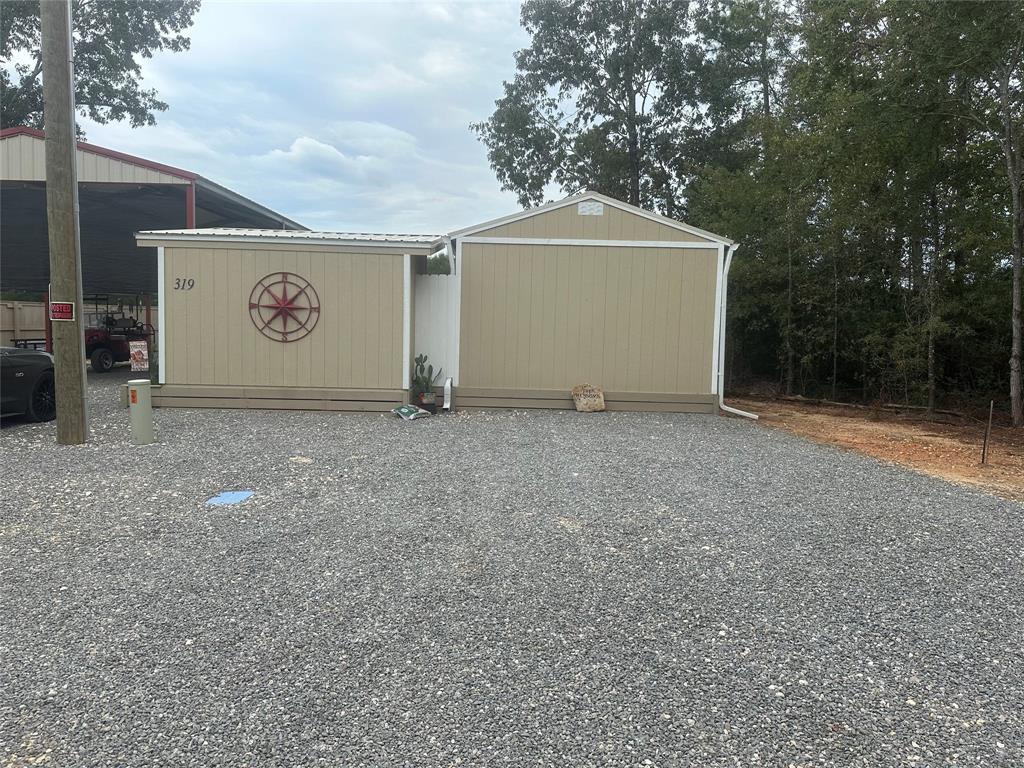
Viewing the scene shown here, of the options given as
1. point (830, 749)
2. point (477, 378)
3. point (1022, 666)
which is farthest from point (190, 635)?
point (477, 378)

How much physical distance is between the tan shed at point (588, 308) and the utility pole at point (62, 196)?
449cm

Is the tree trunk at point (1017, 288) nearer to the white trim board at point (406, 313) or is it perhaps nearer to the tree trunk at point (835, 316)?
the tree trunk at point (835, 316)

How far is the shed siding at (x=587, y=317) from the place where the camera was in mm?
9266

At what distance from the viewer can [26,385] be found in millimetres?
7324

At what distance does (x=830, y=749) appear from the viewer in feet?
6.59

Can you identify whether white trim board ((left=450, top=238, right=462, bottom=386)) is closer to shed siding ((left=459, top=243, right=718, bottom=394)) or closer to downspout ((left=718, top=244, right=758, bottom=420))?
shed siding ((left=459, top=243, right=718, bottom=394))

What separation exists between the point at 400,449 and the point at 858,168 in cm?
877

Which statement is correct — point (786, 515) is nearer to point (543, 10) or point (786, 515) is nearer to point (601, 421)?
point (601, 421)

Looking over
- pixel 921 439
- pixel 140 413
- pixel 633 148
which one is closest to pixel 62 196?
pixel 140 413

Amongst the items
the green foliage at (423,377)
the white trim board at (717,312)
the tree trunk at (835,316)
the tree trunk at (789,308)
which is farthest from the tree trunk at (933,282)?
the green foliage at (423,377)

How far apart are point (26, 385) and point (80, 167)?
5107 mm

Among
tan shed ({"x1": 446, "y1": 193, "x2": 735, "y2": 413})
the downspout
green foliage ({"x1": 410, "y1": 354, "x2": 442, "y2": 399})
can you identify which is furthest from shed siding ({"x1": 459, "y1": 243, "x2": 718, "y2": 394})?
green foliage ({"x1": 410, "y1": 354, "x2": 442, "y2": 399})

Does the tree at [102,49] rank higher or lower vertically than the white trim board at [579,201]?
higher

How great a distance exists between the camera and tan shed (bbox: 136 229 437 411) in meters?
8.73
